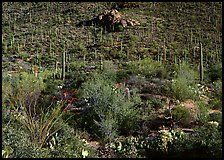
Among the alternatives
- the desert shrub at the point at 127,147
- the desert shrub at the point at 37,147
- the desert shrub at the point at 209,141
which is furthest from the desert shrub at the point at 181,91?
the desert shrub at the point at 37,147

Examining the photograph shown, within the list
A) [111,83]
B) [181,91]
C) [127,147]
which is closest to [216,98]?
[181,91]

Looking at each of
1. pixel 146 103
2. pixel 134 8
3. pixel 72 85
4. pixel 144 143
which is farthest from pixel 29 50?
pixel 144 143

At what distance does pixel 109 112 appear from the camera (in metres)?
8.98

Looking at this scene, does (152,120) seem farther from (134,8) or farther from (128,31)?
(134,8)

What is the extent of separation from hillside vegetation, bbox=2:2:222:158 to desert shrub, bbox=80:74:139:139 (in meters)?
0.03

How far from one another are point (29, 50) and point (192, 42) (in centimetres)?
1188

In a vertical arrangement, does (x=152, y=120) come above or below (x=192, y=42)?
below

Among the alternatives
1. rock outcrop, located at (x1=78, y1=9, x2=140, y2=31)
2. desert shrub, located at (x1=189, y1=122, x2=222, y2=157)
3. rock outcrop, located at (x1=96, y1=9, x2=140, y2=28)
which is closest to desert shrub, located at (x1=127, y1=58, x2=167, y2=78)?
desert shrub, located at (x1=189, y1=122, x2=222, y2=157)

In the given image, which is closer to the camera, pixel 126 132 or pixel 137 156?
pixel 137 156

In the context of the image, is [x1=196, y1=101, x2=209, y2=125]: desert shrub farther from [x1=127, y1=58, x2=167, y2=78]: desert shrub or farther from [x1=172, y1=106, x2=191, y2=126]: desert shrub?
[x1=127, y1=58, x2=167, y2=78]: desert shrub

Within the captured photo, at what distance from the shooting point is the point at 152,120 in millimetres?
9375

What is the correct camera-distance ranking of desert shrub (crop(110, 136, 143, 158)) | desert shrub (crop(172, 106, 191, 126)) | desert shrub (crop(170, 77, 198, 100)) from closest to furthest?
desert shrub (crop(110, 136, 143, 158)) < desert shrub (crop(172, 106, 191, 126)) < desert shrub (crop(170, 77, 198, 100))

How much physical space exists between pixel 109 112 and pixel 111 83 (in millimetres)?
3274

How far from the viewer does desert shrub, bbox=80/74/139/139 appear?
8.49 metres
